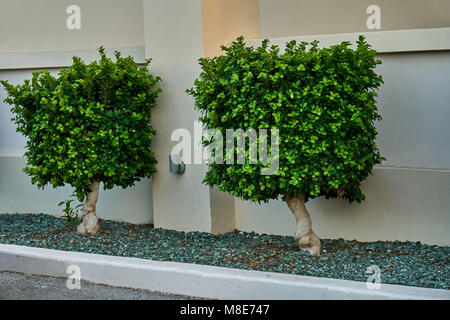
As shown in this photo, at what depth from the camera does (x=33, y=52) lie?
9648 mm

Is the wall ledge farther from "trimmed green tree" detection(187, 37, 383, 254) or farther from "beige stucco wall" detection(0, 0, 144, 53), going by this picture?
"beige stucco wall" detection(0, 0, 144, 53)

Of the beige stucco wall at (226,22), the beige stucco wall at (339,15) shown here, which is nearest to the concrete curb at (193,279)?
the beige stucco wall at (226,22)

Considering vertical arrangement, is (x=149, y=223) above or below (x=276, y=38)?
below

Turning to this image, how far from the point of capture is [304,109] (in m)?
6.41

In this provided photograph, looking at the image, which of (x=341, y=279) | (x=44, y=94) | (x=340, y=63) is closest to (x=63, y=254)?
(x=44, y=94)

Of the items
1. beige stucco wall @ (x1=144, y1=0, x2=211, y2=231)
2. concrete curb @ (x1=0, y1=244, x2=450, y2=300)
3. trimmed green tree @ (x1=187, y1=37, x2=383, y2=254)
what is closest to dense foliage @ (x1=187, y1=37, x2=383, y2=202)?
trimmed green tree @ (x1=187, y1=37, x2=383, y2=254)

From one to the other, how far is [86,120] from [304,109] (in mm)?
2416

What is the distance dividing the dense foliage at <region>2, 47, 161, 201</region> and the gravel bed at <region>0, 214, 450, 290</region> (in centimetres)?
65

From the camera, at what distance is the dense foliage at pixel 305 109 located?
21.0 feet

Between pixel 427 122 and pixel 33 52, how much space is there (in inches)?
203

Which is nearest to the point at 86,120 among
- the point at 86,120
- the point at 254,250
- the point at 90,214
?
the point at 86,120

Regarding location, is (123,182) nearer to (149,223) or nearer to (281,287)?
(149,223)

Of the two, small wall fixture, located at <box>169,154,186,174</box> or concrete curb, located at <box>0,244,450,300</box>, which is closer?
concrete curb, located at <box>0,244,450,300</box>

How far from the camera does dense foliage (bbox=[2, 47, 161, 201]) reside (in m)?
7.57
